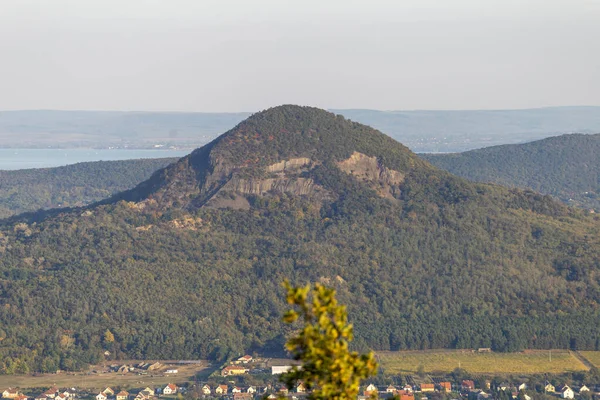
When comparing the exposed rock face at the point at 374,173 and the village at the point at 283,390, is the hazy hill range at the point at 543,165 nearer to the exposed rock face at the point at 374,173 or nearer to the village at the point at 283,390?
the exposed rock face at the point at 374,173

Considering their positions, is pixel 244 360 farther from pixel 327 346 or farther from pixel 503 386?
pixel 327 346

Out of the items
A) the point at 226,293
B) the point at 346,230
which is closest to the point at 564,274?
the point at 346,230

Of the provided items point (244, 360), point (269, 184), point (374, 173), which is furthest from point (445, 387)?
point (374, 173)

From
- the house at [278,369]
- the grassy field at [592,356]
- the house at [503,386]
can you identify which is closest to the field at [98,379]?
the house at [278,369]

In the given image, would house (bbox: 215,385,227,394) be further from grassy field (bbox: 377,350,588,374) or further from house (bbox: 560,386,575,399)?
house (bbox: 560,386,575,399)

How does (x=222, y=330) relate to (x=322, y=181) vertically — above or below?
below

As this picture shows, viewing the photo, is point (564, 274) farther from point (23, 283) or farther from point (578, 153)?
point (578, 153)
